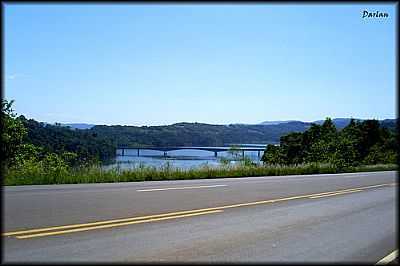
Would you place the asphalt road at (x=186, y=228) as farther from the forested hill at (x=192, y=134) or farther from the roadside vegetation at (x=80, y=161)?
the forested hill at (x=192, y=134)

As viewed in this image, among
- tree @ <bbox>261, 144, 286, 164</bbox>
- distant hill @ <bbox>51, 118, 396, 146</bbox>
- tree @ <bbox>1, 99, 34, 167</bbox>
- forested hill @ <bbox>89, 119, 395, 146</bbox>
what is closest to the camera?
tree @ <bbox>1, 99, 34, 167</bbox>

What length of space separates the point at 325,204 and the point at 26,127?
23514mm

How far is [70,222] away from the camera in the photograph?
27.8ft

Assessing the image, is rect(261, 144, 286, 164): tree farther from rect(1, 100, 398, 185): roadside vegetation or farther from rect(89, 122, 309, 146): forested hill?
rect(1, 100, 398, 185): roadside vegetation

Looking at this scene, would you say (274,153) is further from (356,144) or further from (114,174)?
(114,174)

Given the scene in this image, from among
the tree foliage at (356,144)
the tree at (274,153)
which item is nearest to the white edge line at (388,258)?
the tree foliage at (356,144)

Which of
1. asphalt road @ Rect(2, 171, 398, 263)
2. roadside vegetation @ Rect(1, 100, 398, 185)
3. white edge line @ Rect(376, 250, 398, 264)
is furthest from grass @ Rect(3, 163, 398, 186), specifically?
white edge line @ Rect(376, 250, 398, 264)

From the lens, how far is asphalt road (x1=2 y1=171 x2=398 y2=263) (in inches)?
262

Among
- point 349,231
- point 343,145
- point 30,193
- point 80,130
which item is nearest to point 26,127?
point 80,130

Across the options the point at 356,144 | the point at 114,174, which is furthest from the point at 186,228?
the point at 356,144

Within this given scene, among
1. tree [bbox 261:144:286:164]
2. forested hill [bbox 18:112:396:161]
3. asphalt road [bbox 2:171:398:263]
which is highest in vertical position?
forested hill [bbox 18:112:396:161]

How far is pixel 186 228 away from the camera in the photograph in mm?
8664

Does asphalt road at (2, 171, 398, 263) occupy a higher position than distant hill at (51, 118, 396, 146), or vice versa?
distant hill at (51, 118, 396, 146)

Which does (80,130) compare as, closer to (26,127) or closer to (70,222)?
(26,127)
